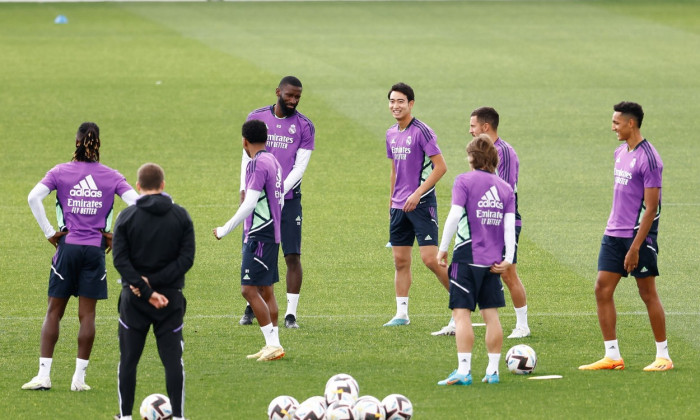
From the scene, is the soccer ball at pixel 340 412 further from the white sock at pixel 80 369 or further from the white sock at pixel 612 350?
the white sock at pixel 612 350

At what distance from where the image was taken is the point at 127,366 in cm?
809

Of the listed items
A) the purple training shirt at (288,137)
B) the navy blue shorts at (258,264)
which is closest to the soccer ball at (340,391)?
the navy blue shorts at (258,264)

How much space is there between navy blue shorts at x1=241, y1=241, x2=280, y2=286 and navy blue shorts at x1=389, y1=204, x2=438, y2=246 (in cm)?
179

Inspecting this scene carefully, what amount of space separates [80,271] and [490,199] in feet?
10.5

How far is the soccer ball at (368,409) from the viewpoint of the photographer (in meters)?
8.10

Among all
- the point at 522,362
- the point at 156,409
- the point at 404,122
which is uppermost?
the point at 404,122

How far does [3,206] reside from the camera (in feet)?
61.0

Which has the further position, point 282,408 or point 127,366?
point 282,408

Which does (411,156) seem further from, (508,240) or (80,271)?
(80,271)

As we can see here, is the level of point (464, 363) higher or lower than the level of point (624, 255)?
lower

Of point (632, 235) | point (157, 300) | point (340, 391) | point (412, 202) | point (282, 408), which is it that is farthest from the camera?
point (412, 202)

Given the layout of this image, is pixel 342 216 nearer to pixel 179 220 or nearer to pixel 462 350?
pixel 462 350

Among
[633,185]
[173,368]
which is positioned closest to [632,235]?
[633,185]

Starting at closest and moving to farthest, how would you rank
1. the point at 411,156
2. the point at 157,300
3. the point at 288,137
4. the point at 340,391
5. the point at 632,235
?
the point at 157,300 < the point at 340,391 < the point at 632,235 < the point at 411,156 < the point at 288,137
